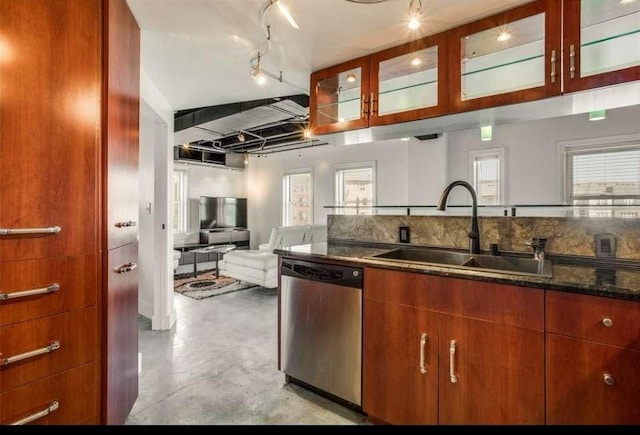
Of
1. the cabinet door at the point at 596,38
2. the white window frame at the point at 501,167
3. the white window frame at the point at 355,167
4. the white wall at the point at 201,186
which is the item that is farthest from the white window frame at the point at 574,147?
the white wall at the point at 201,186

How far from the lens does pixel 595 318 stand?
1158mm

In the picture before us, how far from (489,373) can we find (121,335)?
5.92 feet

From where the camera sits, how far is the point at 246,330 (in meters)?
3.16

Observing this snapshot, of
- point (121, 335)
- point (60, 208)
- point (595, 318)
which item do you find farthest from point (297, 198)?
point (595, 318)

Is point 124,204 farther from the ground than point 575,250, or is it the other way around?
point 124,204

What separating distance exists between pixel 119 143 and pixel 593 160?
4829mm

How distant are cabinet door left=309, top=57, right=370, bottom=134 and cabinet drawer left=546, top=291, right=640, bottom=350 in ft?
4.86

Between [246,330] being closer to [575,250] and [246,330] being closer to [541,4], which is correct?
[575,250]

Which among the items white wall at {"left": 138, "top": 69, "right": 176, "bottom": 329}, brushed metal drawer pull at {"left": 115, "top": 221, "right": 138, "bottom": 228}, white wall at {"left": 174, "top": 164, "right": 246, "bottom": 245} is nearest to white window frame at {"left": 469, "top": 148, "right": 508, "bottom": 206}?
white wall at {"left": 138, "top": 69, "right": 176, "bottom": 329}

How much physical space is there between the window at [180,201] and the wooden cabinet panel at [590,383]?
6641 millimetres

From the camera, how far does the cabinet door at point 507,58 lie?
5.04 ft

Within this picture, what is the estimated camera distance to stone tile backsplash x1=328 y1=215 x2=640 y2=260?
1551 mm

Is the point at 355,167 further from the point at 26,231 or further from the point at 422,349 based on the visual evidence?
the point at 26,231

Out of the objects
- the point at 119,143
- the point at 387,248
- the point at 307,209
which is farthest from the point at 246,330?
the point at 307,209
